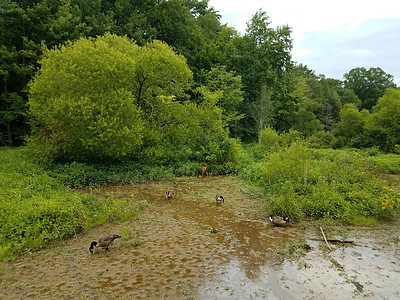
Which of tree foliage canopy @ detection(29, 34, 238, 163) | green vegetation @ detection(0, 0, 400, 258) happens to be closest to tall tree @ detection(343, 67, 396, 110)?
green vegetation @ detection(0, 0, 400, 258)

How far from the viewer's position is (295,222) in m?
8.74

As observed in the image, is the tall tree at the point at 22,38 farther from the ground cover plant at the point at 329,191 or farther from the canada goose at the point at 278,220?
the canada goose at the point at 278,220

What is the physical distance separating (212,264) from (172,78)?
13.9 meters

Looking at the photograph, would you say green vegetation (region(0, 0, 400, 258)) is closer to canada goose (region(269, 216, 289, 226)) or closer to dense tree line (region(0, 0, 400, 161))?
dense tree line (region(0, 0, 400, 161))

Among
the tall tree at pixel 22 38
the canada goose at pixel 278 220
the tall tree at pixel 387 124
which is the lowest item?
the canada goose at pixel 278 220

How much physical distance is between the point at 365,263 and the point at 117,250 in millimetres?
5837

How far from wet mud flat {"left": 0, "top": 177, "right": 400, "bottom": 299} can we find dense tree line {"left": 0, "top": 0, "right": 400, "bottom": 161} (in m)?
7.98

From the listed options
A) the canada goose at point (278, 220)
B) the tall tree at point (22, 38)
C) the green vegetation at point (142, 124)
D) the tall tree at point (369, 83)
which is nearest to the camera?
the canada goose at point (278, 220)

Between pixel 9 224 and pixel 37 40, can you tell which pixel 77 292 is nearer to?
pixel 9 224

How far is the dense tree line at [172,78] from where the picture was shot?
50.6 ft

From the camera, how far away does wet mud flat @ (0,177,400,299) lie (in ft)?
16.2

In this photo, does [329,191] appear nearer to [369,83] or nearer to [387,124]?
[387,124]

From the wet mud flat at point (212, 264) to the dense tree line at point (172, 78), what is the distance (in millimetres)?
7981

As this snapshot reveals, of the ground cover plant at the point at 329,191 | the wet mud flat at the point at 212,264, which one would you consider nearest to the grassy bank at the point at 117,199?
the ground cover plant at the point at 329,191
